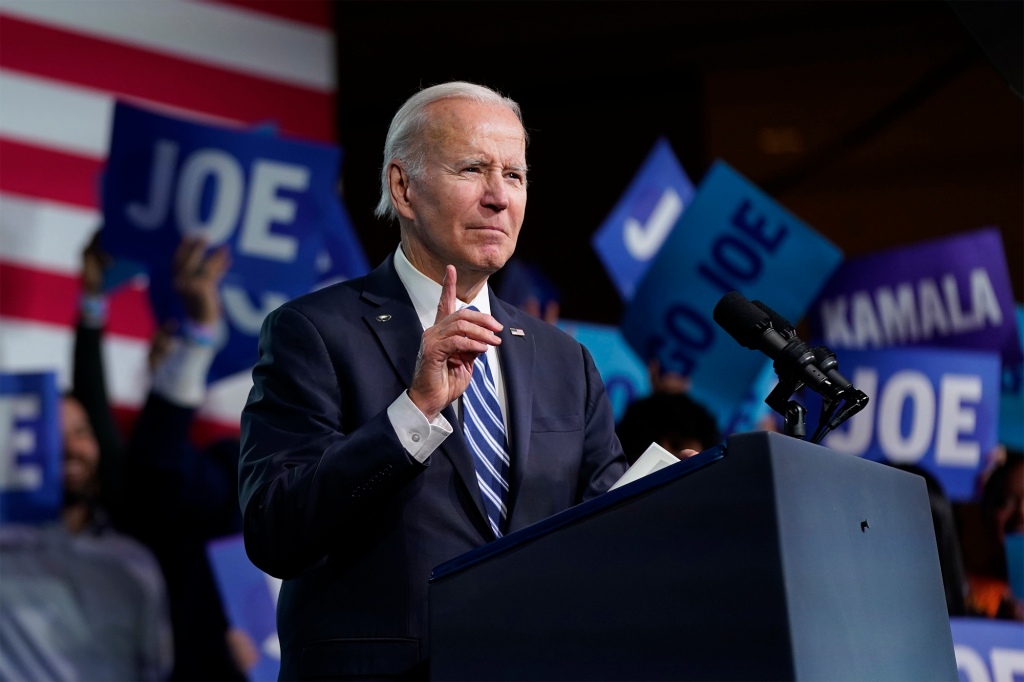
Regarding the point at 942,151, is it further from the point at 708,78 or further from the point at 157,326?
the point at 157,326

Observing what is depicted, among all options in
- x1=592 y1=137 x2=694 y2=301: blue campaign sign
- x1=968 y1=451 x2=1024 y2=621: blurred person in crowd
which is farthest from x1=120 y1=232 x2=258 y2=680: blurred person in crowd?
x1=968 y1=451 x2=1024 y2=621: blurred person in crowd

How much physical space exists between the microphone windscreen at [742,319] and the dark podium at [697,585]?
0.19 m

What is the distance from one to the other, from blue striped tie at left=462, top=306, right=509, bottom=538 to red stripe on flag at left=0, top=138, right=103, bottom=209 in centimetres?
207

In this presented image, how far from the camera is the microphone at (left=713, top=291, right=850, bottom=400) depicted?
1.27 meters

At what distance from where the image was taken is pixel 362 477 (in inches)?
50.3

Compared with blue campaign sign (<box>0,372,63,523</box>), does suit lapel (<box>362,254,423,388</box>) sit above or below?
below

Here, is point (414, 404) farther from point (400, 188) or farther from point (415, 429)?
point (400, 188)

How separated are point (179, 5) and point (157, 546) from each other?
1507 mm

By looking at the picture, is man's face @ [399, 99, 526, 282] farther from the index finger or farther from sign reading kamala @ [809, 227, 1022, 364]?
sign reading kamala @ [809, 227, 1022, 364]

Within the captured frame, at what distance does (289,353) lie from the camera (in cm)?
145

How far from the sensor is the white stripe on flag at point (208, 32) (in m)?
3.33

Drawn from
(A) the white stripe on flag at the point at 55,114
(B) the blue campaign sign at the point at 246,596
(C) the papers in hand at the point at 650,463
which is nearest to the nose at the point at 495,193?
(C) the papers in hand at the point at 650,463

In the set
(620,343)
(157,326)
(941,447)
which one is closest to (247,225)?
(157,326)

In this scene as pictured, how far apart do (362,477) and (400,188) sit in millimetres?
479
